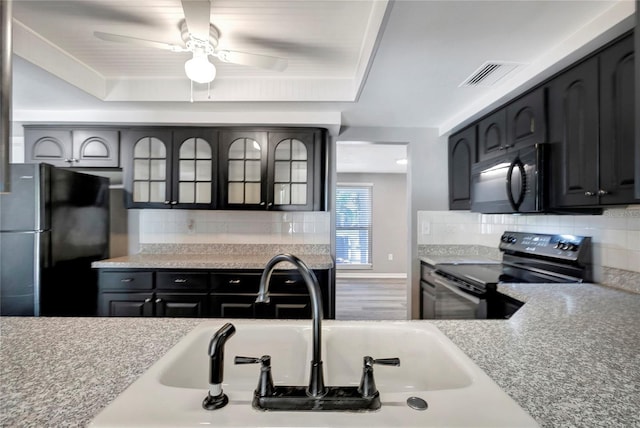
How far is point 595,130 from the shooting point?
1.49m

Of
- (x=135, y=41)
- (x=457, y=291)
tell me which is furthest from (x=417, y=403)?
(x=135, y=41)

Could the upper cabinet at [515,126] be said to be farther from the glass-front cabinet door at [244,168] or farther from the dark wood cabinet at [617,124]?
the glass-front cabinet door at [244,168]

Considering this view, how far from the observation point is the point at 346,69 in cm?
219

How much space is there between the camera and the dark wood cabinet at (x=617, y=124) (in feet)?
4.33

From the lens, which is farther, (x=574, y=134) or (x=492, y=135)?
(x=492, y=135)

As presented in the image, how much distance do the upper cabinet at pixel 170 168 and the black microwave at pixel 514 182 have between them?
7.48ft

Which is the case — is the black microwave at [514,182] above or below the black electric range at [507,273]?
above

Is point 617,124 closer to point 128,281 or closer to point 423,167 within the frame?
point 423,167

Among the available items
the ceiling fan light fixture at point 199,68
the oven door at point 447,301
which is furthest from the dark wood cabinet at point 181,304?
the oven door at point 447,301

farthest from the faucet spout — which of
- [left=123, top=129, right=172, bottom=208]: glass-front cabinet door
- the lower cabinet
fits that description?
[left=123, top=129, right=172, bottom=208]: glass-front cabinet door

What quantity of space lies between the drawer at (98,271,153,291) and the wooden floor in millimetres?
2175

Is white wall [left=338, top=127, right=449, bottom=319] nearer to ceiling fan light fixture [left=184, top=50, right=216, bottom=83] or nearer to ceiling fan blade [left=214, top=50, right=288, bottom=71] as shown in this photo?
ceiling fan blade [left=214, top=50, right=288, bottom=71]

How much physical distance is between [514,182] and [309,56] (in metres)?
1.62

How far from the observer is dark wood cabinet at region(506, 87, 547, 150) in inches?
72.6
